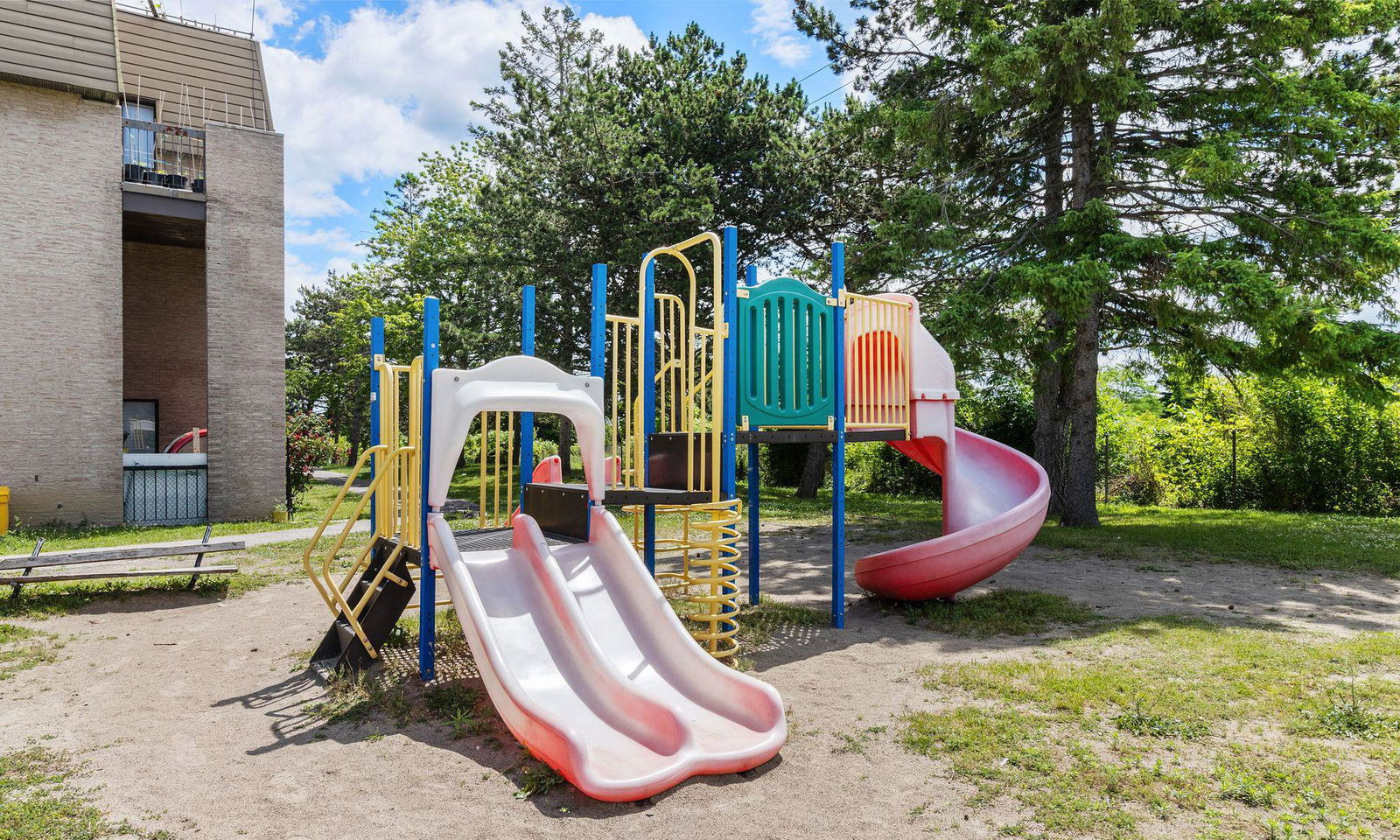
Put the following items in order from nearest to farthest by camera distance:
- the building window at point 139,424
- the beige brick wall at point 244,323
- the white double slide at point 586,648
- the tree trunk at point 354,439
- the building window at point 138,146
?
the white double slide at point 586,648
the building window at point 138,146
the beige brick wall at point 244,323
the building window at point 139,424
the tree trunk at point 354,439

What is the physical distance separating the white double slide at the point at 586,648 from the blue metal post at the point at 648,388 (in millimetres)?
505

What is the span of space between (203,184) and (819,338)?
12.5 metres

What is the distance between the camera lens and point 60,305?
43.8ft

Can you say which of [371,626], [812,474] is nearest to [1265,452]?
[812,474]

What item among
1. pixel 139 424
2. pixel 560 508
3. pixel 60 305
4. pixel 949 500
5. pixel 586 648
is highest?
pixel 60 305

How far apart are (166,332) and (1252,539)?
66.1ft

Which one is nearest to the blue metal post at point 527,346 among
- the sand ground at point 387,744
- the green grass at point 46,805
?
the sand ground at point 387,744

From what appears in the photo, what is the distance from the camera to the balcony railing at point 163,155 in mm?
14062

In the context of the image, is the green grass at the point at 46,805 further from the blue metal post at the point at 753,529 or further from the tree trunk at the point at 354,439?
the tree trunk at the point at 354,439

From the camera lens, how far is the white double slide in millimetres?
4039

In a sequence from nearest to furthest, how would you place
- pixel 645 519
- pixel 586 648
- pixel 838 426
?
1. pixel 586 648
2. pixel 645 519
3. pixel 838 426

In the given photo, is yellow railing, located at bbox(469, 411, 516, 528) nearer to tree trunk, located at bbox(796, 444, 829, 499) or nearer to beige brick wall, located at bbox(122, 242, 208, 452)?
beige brick wall, located at bbox(122, 242, 208, 452)

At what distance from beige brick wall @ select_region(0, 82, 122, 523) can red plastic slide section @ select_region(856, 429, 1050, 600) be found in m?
12.8

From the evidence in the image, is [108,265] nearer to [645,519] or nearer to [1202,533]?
[645,519]
